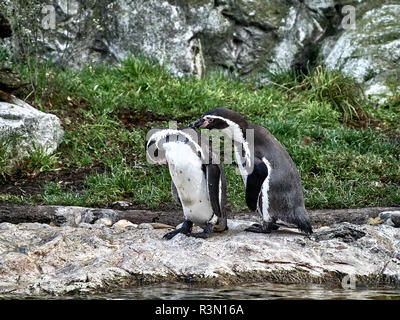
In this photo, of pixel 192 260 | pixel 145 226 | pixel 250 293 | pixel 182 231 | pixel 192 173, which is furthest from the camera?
pixel 145 226

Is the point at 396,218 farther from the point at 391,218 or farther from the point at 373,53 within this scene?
the point at 373,53

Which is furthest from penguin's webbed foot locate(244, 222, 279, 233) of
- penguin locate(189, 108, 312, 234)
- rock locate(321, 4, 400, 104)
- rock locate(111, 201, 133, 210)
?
rock locate(321, 4, 400, 104)

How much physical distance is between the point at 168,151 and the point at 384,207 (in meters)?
2.86

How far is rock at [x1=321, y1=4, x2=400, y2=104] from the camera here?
1158 centimetres

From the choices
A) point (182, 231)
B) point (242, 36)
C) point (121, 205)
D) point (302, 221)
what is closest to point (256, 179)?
point (302, 221)

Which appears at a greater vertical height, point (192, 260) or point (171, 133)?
point (171, 133)

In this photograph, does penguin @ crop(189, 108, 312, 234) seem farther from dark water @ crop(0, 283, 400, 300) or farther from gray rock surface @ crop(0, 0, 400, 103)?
gray rock surface @ crop(0, 0, 400, 103)

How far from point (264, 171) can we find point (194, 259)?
38.0 inches

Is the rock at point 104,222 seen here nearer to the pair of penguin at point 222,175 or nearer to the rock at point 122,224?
the rock at point 122,224

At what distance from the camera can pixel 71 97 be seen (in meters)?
10.2

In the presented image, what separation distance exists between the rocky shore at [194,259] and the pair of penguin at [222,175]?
0.18 m

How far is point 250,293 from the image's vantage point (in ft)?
15.0
